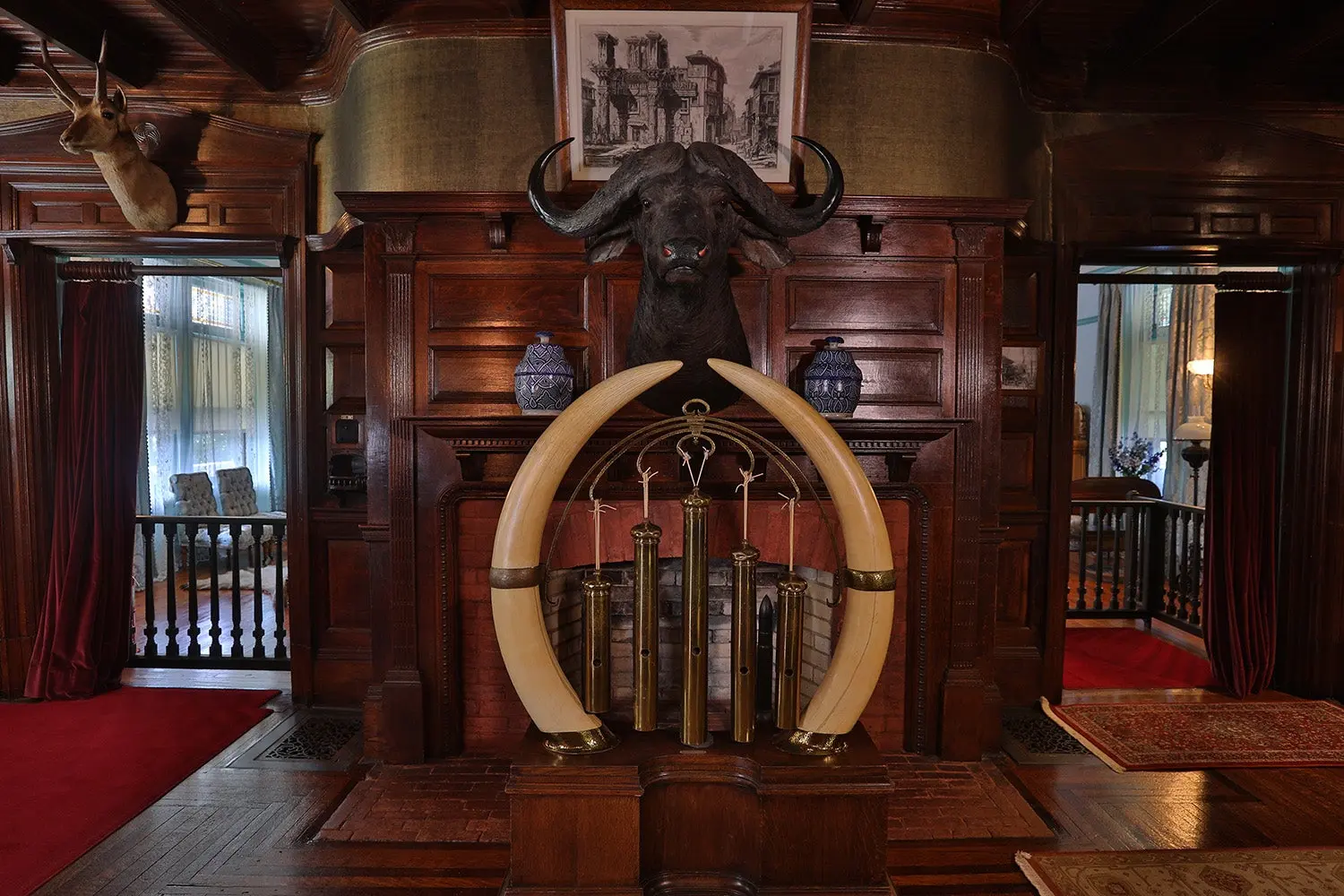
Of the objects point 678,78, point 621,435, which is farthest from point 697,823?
point 678,78

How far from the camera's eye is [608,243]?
2.83m

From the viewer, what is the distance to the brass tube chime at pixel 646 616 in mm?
2238

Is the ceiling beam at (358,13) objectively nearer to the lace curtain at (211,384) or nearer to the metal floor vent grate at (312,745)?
the metal floor vent grate at (312,745)

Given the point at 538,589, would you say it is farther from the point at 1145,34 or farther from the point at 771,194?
the point at 1145,34

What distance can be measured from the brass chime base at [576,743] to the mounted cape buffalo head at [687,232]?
1.33 metres

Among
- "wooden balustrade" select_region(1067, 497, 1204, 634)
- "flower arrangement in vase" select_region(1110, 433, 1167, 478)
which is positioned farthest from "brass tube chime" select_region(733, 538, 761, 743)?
"flower arrangement in vase" select_region(1110, 433, 1167, 478)

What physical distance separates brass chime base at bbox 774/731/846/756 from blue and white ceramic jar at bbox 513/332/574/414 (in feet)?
4.94

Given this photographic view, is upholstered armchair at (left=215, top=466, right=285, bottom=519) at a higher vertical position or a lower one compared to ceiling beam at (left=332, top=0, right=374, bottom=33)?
lower

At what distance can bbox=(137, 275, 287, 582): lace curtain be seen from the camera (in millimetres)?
7191

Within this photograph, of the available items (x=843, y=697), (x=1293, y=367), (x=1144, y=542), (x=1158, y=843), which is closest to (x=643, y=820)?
(x=843, y=697)

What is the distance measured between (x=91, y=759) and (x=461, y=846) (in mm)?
1857

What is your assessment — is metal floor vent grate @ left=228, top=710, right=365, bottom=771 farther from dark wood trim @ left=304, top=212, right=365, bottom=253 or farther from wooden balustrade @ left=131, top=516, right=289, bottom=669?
dark wood trim @ left=304, top=212, right=365, bottom=253

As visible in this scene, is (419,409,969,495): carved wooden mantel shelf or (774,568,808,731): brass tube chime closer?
(774,568,808,731): brass tube chime

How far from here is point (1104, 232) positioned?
3.78 meters
